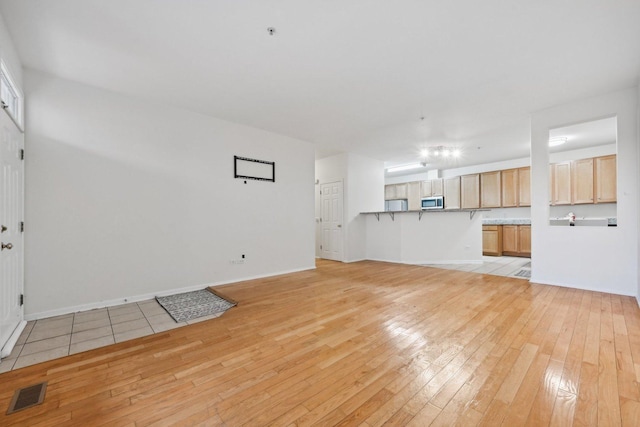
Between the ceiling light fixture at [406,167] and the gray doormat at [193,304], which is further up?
the ceiling light fixture at [406,167]

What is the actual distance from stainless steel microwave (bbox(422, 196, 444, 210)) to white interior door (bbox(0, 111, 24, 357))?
29.5 feet

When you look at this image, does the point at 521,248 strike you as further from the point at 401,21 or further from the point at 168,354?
the point at 168,354

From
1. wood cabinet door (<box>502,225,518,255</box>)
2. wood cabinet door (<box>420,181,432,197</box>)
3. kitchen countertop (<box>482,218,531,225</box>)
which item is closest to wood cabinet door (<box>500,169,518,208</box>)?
kitchen countertop (<box>482,218,531,225</box>)

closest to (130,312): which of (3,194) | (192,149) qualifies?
(3,194)

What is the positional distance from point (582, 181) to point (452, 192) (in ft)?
9.72

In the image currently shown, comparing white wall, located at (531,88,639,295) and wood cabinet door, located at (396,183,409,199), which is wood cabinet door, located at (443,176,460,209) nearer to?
wood cabinet door, located at (396,183,409,199)

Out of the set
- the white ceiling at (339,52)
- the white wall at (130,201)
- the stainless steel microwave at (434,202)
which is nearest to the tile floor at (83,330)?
the white wall at (130,201)

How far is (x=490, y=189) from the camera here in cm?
778

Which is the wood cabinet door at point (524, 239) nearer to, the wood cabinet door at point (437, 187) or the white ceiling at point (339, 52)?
the wood cabinet door at point (437, 187)

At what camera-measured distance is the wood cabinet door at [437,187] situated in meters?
8.70

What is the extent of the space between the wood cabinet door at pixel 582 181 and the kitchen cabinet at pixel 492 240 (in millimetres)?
1748

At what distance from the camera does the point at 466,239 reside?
619 cm

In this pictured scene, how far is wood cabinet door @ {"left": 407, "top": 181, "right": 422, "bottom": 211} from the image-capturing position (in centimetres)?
912

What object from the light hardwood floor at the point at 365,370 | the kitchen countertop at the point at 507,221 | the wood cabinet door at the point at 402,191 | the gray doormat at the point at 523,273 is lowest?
the gray doormat at the point at 523,273
